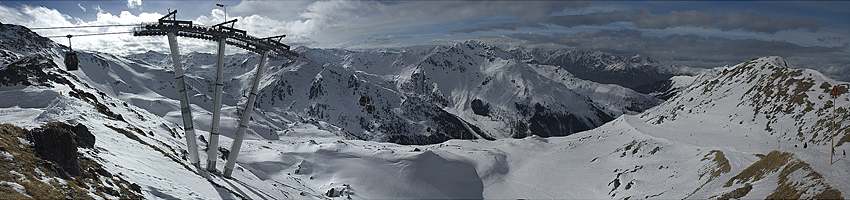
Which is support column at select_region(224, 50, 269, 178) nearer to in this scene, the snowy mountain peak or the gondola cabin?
the gondola cabin

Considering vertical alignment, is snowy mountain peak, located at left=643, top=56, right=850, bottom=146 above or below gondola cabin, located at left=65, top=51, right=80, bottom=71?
below

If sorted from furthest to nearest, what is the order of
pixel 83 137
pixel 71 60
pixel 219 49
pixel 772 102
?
pixel 772 102 < pixel 219 49 < pixel 71 60 < pixel 83 137

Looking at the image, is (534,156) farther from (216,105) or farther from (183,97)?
(183,97)

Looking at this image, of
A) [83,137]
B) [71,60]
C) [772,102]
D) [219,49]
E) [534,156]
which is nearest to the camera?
[83,137]

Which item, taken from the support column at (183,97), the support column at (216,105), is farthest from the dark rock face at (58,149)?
the support column at (216,105)

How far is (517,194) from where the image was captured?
72.6m

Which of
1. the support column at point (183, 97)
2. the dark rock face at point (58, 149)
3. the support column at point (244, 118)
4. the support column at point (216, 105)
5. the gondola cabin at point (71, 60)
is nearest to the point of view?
the dark rock face at point (58, 149)

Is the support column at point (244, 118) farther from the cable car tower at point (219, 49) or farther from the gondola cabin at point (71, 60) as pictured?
the gondola cabin at point (71, 60)

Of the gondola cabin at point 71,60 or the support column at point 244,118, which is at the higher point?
the gondola cabin at point 71,60

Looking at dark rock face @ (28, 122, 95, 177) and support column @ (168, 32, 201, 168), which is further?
support column @ (168, 32, 201, 168)

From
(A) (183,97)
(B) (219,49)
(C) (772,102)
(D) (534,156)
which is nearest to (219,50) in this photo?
(B) (219,49)

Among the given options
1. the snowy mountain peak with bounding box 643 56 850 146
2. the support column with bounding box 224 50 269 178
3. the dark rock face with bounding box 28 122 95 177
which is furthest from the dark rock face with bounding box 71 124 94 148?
the snowy mountain peak with bounding box 643 56 850 146

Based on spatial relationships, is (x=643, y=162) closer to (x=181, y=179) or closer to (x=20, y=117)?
(x=181, y=179)

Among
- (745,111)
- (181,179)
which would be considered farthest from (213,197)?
(745,111)
